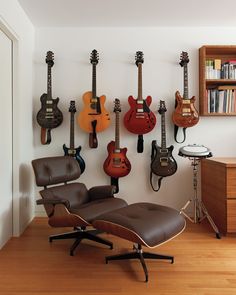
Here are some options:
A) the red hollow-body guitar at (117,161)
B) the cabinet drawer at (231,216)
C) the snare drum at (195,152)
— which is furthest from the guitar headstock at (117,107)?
the cabinet drawer at (231,216)

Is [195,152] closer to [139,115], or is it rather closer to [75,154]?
[139,115]

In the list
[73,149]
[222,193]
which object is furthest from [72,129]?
[222,193]

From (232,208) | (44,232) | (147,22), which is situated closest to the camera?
(232,208)

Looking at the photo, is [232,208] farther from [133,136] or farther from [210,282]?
[133,136]

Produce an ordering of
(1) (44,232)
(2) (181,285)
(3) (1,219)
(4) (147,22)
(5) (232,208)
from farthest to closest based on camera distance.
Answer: (4) (147,22)
(1) (44,232)
(5) (232,208)
(3) (1,219)
(2) (181,285)

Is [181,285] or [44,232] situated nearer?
[181,285]

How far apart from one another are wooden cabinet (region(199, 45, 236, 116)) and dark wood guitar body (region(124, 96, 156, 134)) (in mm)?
605

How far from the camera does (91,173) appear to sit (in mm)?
3225

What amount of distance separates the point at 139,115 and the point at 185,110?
0.51 metres

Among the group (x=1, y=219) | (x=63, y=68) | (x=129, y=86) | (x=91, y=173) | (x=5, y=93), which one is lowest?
(x=1, y=219)

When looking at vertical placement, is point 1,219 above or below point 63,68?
below

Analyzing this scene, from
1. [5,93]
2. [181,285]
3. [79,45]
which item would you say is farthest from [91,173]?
[181,285]

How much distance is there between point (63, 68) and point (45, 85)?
0.29 m

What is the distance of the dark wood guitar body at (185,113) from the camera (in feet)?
9.80
